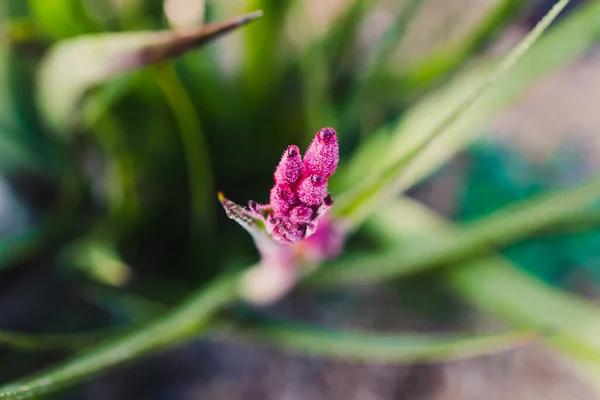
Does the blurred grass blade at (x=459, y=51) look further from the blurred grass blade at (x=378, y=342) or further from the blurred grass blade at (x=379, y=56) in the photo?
the blurred grass blade at (x=378, y=342)

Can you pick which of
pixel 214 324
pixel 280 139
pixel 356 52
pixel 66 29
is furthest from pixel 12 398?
pixel 356 52

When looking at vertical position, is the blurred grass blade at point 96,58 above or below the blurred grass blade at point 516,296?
above

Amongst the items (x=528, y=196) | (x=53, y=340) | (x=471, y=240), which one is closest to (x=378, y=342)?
(x=471, y=240)

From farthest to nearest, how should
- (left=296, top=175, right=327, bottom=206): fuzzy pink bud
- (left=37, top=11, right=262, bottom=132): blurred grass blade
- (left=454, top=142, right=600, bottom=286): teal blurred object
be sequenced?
(left=454, top=142, right=600, bottom=286): teal blurred object → (left=37, top=11, right=262, bottom=132): blurred grass blade → (left=296, top=175, right=327, bottom=206): fuzzy pink bud

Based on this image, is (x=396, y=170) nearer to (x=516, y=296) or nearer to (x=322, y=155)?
(x=322, y=155)

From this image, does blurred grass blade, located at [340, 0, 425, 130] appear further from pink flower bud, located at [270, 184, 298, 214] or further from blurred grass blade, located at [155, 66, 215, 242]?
pink flower bud, located at [270, 184, 298, 214]

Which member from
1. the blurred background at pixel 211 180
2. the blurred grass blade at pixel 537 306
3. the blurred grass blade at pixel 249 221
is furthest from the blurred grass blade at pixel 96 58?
the blurred grass blade at pixel 537 306

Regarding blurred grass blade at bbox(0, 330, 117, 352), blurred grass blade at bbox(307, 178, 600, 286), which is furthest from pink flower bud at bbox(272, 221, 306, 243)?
blurred grass blade at bbox(307, 178, 600, 286)
